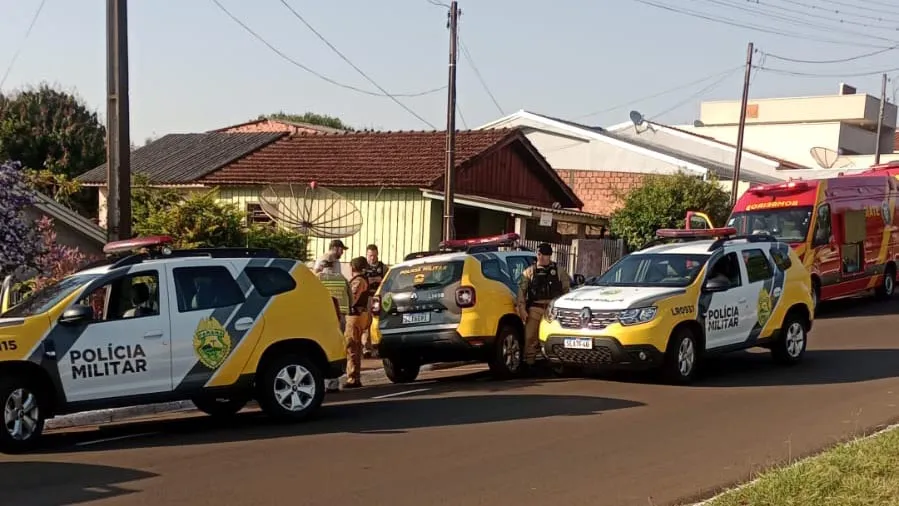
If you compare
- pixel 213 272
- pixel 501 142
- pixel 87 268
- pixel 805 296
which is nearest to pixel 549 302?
pixel 805 296

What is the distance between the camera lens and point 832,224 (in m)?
21.3

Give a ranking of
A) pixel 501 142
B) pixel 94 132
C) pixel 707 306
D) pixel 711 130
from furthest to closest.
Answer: pixel 711 130 → pixel 94 132 → pixel 501 142 → pixel 707 306

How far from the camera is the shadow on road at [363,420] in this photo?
977 cm

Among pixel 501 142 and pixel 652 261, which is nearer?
pixel 652 261

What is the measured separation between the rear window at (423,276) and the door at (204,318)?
3670mm

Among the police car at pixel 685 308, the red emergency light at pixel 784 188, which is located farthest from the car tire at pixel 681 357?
the red emergency light at pixel 784 188

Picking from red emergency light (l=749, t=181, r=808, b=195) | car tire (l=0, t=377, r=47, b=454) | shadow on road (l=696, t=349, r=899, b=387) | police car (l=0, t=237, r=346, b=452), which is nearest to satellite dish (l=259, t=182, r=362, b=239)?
red emergency light (l=749, t=181, r=808, b=195)

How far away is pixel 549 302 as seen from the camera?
1385cm

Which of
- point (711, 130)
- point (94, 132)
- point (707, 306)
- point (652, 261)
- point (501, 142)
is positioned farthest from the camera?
point (711, 130)

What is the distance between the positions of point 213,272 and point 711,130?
53.9 metres

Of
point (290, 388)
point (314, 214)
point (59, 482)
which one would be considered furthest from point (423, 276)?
point (314, 214)

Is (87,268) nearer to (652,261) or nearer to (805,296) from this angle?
(652,261)

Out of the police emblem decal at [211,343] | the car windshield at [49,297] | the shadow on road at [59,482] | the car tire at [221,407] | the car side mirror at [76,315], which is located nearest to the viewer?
the shadow on road at [59,482]

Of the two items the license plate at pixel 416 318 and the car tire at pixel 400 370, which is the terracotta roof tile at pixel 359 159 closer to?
the car tire at pixel 400 370
